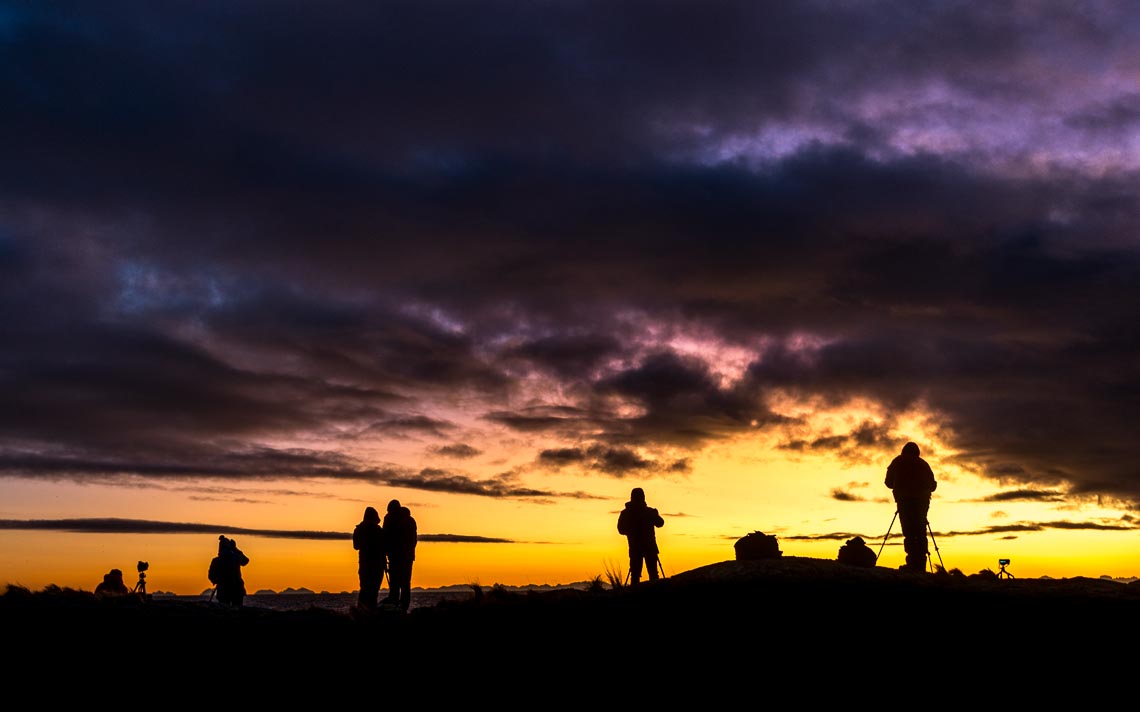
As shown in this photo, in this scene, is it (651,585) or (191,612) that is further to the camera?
(651,585)

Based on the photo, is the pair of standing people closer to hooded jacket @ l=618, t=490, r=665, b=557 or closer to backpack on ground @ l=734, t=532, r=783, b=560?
hooded jacket @ l=618, t=490, r=665, b=557

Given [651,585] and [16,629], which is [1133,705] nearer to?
[651,585]

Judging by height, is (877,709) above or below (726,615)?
below

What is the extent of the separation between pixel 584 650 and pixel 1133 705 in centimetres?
607

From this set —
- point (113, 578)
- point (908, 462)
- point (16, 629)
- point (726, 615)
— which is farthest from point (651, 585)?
point (113, 578)

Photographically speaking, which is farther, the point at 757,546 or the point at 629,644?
the point at 757,546

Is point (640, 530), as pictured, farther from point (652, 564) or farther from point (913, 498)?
point (913, 498)

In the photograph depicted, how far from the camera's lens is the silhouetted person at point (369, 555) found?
77.4 ft

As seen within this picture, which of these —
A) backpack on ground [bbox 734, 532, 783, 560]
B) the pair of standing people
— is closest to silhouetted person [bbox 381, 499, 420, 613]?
the pair of standing people

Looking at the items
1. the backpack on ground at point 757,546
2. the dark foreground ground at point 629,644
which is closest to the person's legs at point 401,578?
the backpack on ground at point 757,546

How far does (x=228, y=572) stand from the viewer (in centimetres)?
2411

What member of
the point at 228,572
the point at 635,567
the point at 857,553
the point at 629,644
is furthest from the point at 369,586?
the point at 629,644

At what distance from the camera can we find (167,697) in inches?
432

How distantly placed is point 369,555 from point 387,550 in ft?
1.62
